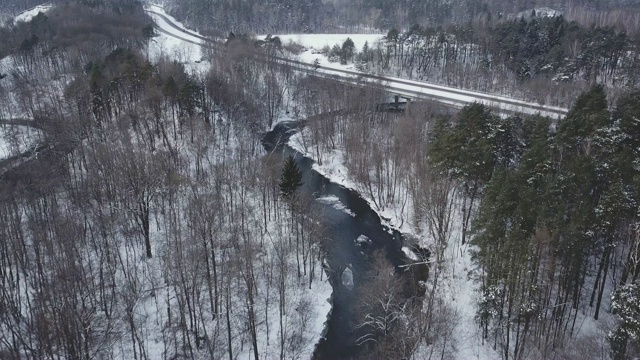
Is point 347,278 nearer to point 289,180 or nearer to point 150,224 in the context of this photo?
point 289,180

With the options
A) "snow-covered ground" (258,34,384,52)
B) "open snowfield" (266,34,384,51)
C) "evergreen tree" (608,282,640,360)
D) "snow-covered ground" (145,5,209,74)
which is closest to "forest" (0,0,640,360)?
"evergreen tree" (608,282,640,360)

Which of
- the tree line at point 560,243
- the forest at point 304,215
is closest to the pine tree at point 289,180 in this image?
the forest at point 304,215

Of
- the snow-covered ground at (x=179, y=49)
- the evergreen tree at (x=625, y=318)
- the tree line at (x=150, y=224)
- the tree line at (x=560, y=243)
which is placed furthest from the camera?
the snow-covered ground at (x=179, y=49)

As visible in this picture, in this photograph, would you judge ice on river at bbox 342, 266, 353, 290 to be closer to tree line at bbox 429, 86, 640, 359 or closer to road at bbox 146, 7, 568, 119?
tree line at bbox 429, 86, 640, 359

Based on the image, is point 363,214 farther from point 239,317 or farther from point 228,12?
point 228,12

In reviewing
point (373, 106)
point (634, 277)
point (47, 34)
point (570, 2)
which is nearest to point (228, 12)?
point (47, 34)

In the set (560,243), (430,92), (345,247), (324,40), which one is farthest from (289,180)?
(324,40)

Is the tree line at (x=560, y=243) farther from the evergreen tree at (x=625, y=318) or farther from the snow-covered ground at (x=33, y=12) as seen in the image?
the snow-covered ground at (x=33, y=12)
